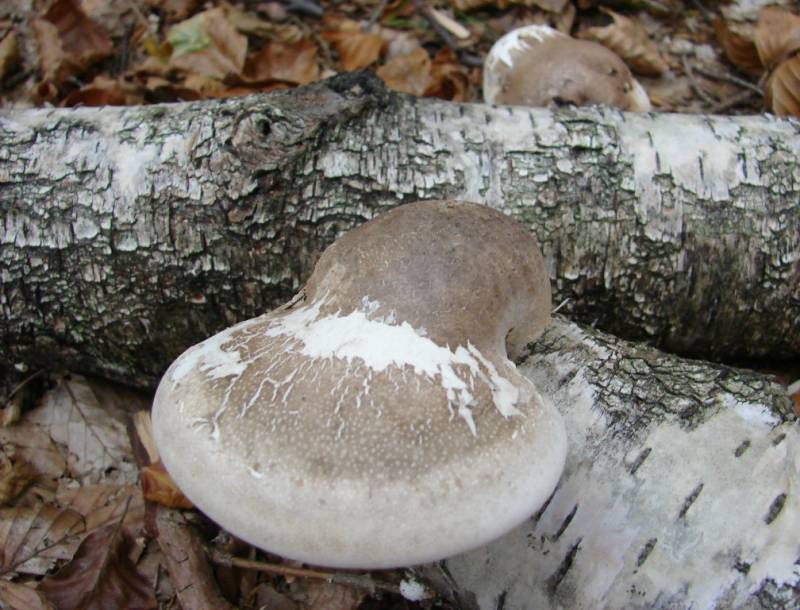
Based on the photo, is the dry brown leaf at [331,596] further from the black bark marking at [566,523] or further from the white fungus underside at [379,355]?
the white fungus underside at [379,355]

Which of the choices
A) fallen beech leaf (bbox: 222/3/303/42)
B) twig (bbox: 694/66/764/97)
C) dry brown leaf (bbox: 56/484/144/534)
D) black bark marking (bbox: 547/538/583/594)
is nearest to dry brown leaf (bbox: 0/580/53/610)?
dry brown leaf (bbox: 56/484/144/534)

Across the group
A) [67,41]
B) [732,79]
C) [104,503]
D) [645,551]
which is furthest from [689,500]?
[67,41]

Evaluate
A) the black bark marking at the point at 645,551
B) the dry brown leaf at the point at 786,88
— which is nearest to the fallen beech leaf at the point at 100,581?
the black bark marking at the point at 645,551

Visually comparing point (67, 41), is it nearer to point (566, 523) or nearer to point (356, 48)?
point (356, 48)

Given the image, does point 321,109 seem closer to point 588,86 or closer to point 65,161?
point 65,161

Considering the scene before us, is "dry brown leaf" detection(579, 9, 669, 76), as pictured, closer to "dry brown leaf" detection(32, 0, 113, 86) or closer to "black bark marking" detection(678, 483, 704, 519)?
"dry brown leaf" detection(32, 0, 113, 86)

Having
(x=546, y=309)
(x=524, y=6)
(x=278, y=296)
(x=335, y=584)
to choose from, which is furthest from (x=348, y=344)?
(x=524, y=6)
